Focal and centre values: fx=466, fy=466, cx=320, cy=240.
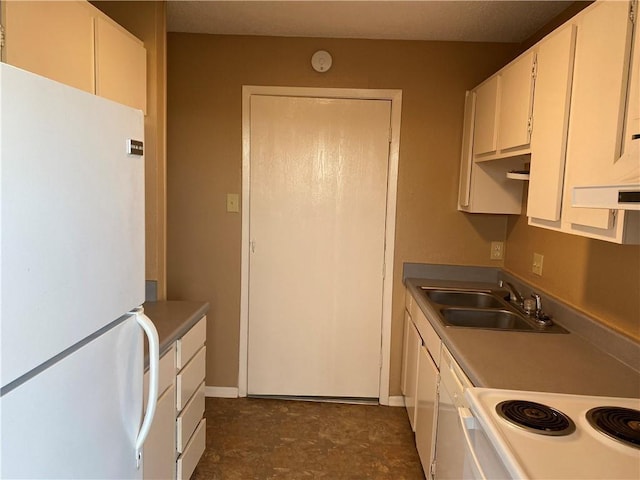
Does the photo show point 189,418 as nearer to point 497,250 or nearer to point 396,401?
point 396,401

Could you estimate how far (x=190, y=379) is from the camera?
6.96 ft

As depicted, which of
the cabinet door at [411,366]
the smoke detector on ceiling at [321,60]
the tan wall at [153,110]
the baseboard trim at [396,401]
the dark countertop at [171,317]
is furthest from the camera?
the baseboard trim at [396,401]

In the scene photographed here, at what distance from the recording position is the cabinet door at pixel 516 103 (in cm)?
195

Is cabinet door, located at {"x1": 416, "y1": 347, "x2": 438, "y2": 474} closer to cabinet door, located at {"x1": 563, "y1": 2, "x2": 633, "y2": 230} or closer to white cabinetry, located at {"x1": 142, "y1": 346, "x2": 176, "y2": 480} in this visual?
cabinet door, located at {"x1": 563, "y1": 2, "x2": 633, "y2": 230}

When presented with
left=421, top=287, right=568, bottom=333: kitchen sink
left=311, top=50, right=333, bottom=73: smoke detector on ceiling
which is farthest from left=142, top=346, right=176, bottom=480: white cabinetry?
left=311, top=50, right=333, bottom=73: smoke detector on ceiling

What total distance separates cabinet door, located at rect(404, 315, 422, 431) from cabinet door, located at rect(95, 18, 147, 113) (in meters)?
1.92

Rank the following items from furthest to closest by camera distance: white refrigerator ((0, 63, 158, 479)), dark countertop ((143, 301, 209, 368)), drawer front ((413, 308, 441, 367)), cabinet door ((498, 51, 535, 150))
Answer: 1. drawer front ((413, 308, 441, 367))
2. cabinet door ((498, 51, 535, 150))
3. dark countertop ((143, 301, 209, 368))
4. white refrigerator ((0, 63, 158, 479))

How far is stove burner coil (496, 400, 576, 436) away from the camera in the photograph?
46.3 inches

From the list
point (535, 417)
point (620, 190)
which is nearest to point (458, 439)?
point (535, 417)

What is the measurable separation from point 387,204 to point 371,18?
1.13m

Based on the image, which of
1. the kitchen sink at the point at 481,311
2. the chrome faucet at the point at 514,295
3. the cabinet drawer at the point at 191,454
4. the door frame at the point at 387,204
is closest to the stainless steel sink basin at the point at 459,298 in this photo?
the kitchen sink at the point at 481,311

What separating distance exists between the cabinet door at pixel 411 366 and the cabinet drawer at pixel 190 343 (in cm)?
116

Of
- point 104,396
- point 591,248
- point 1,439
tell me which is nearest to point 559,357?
point 591,248

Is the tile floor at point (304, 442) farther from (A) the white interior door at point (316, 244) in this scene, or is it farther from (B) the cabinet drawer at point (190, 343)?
(B) the cabinet drawer at point (190, 343)
